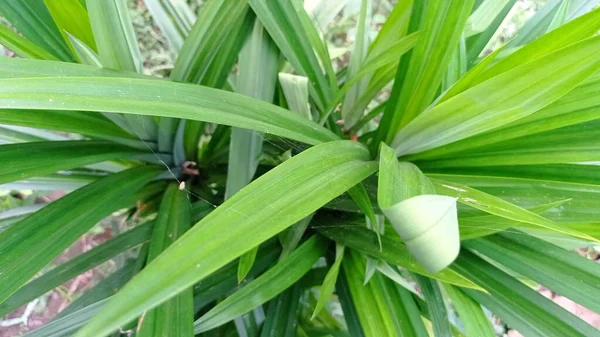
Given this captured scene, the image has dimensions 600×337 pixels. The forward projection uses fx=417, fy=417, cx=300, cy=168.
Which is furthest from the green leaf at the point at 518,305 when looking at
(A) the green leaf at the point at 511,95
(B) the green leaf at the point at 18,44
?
(B) the green leaf at the point at 18,44

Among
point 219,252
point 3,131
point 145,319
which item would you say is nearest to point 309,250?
point 145,319

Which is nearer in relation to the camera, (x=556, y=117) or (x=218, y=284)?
(x=556, y=117)

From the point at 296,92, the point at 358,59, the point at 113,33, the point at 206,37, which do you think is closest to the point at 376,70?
the point at 358,59

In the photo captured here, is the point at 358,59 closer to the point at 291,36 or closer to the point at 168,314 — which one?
the point at 291,36

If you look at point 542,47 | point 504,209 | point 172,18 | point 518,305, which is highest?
point 172,18

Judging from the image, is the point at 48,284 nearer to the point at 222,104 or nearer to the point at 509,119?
the point at 222,104

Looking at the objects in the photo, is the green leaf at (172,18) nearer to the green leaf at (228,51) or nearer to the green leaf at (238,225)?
the green leaf at (228,51)
